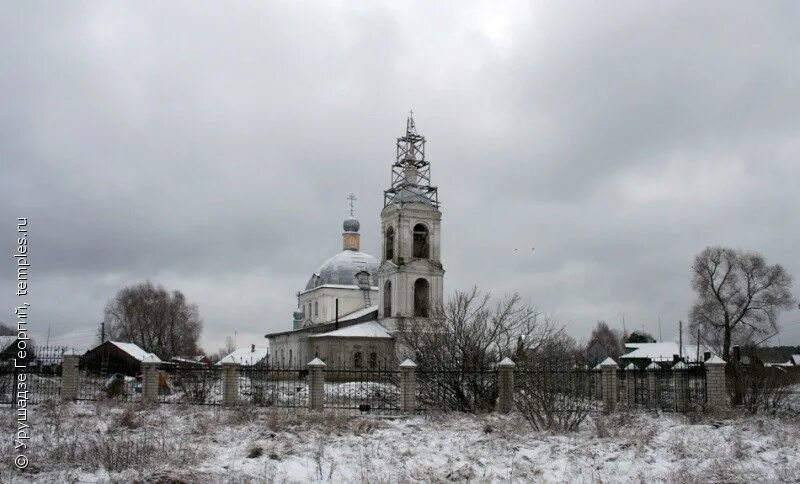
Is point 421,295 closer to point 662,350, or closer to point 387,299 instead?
point 387,299

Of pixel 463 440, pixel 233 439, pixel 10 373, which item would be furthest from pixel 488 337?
pixel 10 373

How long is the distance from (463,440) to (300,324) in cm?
4627

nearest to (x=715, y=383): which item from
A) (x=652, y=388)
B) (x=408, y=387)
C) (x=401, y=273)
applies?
(x=652, y=388)

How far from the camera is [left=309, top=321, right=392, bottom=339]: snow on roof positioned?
43.7m

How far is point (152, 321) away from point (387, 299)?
26309 mm

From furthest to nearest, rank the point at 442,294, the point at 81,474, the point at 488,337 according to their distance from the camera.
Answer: the point at 442,294 → the point at 488,337 → the point at 81,474

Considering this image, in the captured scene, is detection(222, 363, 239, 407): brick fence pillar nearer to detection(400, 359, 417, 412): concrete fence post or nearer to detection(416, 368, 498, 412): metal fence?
detection(400, 359, 417, 412): concrete fence post

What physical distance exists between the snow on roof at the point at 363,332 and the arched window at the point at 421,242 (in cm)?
503

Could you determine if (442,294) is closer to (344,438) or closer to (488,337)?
(488,337)

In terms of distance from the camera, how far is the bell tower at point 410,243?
4459 cm

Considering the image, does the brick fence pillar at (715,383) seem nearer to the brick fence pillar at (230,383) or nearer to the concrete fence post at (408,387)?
the concrete fence post at (408,387)

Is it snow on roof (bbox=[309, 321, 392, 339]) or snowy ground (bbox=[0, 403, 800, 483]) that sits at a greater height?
snow on roof (bbox=[309, 321, 392, 339])

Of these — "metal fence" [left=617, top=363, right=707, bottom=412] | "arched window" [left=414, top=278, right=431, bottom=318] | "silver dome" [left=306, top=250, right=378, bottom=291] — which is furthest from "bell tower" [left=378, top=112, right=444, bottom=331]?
"metal fence" [left=617, top=363, right=707, bottom=412]

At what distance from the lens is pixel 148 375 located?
68.0 feet
